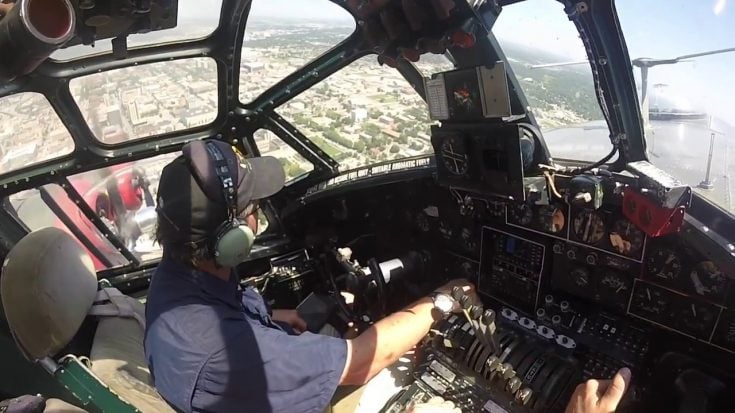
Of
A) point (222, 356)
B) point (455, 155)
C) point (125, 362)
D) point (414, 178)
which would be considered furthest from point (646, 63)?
point (125, 362)

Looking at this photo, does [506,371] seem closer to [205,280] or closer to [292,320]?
[292,320]

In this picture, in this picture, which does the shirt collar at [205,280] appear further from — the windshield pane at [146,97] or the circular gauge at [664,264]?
the circular gauge at [664,264]

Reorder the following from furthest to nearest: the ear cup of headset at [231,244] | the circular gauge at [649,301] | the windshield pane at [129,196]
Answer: the windshield pane at [129,196] < the circular gauge at [649,301] < the ear cup of headset at [231,244]

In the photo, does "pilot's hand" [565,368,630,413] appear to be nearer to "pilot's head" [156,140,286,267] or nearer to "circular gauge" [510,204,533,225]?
"circular gauge" [510,204,533,225]

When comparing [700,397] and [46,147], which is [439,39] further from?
[46,147]

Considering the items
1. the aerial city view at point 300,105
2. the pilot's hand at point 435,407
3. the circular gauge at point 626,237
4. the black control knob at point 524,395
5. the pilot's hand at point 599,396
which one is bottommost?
the pilot's hand at point 435,407

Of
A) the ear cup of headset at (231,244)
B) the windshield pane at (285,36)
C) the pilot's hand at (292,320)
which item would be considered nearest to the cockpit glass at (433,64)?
the windshield pane at (285,36)

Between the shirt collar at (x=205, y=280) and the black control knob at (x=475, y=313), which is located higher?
the shirt collar at (x=205, y=280)
